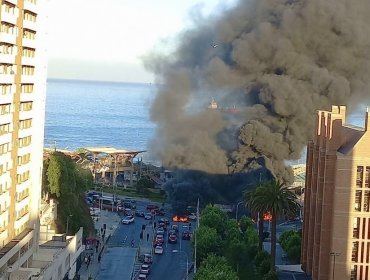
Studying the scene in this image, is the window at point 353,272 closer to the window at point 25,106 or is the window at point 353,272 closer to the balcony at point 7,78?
the window at point 25,106

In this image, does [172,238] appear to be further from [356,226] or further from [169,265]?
[356,226]

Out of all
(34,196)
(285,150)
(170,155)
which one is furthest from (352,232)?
(170,155)

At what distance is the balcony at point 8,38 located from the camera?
2450 centimetres

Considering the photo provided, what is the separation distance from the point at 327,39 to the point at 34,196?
133 ft

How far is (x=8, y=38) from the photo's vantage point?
989 inches

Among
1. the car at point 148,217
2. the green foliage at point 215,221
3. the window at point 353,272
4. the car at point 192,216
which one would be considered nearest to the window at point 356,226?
the window at point 353,272

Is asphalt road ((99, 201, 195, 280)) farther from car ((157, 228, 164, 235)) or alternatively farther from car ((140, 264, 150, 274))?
car ((157, 228, 164, 235))

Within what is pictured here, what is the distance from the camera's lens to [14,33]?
25.9m

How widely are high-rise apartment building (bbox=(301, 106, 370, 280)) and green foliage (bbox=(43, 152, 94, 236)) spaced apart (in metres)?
16.3

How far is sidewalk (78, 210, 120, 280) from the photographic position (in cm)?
3597

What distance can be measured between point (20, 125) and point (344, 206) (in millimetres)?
13364

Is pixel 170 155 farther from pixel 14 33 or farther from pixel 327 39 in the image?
pixel 14 33

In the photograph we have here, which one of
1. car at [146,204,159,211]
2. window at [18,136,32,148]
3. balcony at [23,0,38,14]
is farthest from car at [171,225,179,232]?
balcony at [23,0,38,14]

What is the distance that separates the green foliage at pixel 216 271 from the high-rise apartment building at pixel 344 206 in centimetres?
379
